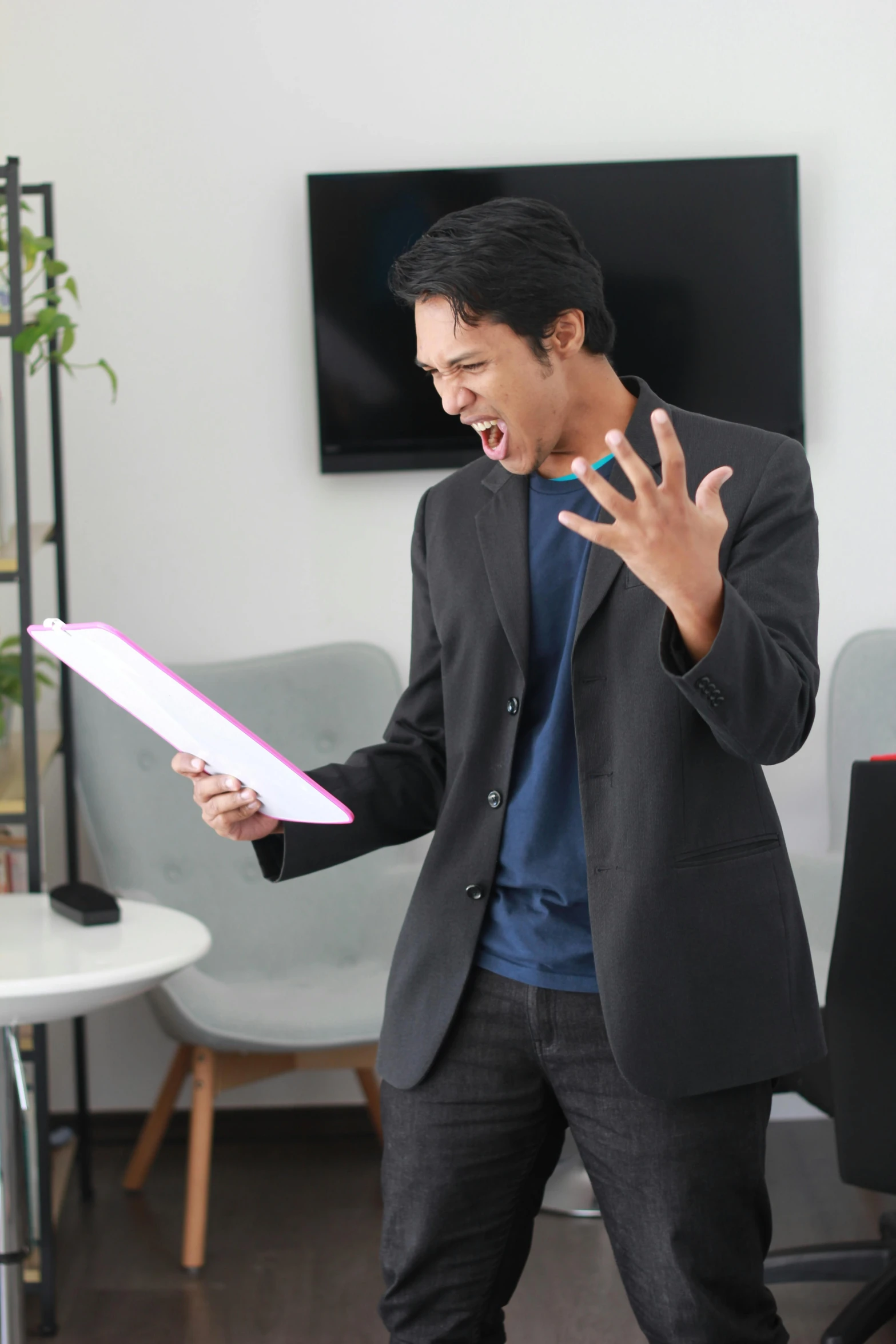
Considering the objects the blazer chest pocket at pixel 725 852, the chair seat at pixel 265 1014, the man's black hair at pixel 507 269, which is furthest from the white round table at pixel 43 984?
the man's black hair at pixel 507 269

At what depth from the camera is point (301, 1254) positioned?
8.27 feet

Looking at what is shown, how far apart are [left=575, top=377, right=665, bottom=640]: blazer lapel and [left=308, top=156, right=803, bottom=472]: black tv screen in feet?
5.12

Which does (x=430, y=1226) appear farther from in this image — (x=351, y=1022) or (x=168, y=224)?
(x=168, y=224)

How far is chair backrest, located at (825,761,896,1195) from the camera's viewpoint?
71.2 inches

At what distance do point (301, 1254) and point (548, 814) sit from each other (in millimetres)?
1594

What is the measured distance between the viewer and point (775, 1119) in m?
3.09

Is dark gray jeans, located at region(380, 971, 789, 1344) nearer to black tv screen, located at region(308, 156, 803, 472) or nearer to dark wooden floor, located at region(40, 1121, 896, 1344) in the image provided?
dark wooden floor, located at region(40, 1121, 896, 1344)

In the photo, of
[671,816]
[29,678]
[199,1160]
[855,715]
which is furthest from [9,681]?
[855,715]

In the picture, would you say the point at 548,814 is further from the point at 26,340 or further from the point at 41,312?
the point at 41,312

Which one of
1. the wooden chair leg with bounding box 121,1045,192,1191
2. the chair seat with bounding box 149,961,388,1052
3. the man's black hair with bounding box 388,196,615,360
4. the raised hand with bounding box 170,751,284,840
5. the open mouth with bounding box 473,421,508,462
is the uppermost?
the man's black hair with bounding box 388,196,615,360

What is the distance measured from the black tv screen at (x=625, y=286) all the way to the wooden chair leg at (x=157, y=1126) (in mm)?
1360

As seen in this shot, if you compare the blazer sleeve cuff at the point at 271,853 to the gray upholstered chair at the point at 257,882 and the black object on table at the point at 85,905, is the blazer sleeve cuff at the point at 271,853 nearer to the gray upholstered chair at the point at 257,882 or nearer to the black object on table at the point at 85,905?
the black object on table at the point at 85,905

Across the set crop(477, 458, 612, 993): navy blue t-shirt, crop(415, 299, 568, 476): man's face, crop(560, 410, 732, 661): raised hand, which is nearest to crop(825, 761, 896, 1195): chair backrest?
crop(477, 458, 612, 993): navy blue t-shirt

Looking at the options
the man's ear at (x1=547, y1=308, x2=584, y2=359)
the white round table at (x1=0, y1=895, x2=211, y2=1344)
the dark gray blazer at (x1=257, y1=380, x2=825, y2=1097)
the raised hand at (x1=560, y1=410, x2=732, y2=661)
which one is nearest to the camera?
the raised hand at (x1=560, y1=410, x2=732, y2=661)
